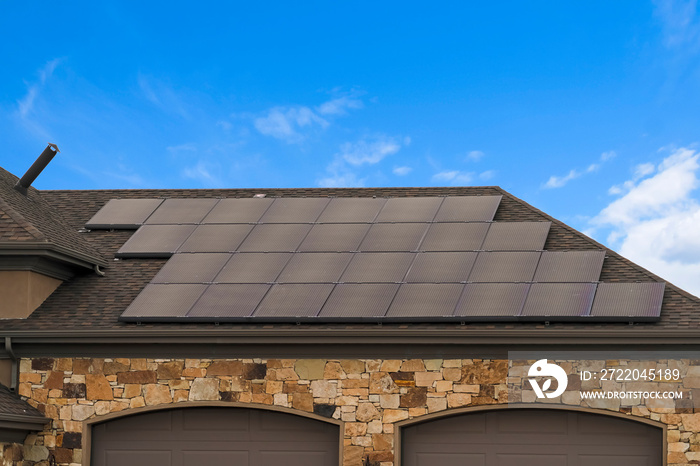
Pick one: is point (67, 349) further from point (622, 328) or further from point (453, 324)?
point (622, 328)

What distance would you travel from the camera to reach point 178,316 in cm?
1445

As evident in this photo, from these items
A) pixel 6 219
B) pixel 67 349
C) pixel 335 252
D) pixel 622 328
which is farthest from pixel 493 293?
pixel 6 219

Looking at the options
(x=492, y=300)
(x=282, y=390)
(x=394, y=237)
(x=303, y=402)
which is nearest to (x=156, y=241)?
(x=394, y=237)

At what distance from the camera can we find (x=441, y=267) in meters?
15.3

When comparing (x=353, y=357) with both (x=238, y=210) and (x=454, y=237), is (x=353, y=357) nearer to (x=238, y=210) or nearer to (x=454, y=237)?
(x=454, y=237)

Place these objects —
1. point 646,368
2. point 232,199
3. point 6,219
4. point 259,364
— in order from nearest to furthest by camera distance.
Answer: point 646,368, point 259,364, point 6,219, point 232,199

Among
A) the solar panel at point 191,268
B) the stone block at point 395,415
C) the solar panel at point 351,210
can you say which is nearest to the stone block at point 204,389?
the solar panel at point 191,268

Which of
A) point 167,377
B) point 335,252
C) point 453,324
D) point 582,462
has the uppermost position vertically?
point 335,252

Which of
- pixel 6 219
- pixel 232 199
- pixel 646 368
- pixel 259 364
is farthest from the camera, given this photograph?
pixel 232 199

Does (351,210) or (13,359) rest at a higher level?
(351,210)

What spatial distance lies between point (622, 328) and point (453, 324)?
8.44 feet

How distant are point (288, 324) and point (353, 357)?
3.98 ft

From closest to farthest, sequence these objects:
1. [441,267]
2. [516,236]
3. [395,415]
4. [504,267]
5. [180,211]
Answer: [395,415] → [504,267] → [441,267] → [516,236] → [180,211]

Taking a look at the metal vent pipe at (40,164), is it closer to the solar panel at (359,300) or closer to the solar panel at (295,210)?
the solar panel at (295,210)
